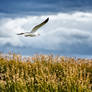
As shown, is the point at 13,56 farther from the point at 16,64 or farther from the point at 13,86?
the point at 13,86

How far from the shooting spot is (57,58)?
13.3 meters

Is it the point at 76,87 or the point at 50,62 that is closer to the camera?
the point at 76,87

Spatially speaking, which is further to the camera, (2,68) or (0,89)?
(2,68)

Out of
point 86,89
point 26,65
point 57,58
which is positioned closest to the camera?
point 86,89

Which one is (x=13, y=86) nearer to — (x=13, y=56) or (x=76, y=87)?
(x=76, y=87)

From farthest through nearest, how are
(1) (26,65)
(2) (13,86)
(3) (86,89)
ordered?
(1) (26,65) → (2) (13,86) → (3) (86,89)

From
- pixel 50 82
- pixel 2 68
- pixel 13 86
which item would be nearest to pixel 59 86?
pixel 50 82

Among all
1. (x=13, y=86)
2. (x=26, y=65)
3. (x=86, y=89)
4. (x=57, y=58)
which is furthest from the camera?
(x=57, y=58)

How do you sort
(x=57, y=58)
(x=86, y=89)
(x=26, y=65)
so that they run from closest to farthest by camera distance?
1. (x=86, y=89)
2. (x=26, y=65)
3. (x=57, y=58)

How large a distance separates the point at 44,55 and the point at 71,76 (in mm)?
3924

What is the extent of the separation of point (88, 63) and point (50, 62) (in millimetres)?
1628

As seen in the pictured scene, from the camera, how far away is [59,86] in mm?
9672

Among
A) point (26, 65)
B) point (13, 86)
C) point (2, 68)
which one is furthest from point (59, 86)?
point (2, 68)

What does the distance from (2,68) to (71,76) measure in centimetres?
395
